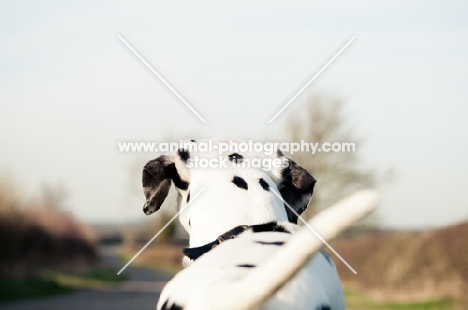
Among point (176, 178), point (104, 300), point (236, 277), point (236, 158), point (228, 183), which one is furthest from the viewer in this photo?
point (104, 300)

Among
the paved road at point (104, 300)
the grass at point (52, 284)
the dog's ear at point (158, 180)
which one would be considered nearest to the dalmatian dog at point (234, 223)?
the dog's ear at point (158, 180)

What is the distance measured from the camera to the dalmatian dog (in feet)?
11.6

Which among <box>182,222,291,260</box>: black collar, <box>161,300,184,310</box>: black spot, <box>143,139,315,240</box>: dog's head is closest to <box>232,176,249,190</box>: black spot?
<box>143,139,315,240</box>: dog's head

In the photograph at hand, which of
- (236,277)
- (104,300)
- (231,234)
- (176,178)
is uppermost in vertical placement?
(236,277)

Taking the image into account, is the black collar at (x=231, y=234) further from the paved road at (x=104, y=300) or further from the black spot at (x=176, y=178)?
the paved road at (x=104, y=300)

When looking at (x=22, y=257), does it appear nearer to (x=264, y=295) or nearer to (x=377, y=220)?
(x=377, y=220)

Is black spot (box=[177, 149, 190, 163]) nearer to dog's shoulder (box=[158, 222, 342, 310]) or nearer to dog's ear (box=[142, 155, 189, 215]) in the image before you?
dog's ear (box=[142, 155, 189, 215])

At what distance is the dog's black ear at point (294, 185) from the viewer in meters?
5.26

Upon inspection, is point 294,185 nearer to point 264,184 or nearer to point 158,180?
point 264,184

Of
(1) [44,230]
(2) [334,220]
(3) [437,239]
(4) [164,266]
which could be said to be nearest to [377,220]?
(3) [437,239]

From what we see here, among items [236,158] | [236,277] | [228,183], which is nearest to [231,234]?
[228,183]

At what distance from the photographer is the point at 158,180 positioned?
204 inches

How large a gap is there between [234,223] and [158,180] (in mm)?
778

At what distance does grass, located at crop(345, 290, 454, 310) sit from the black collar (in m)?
14.4
